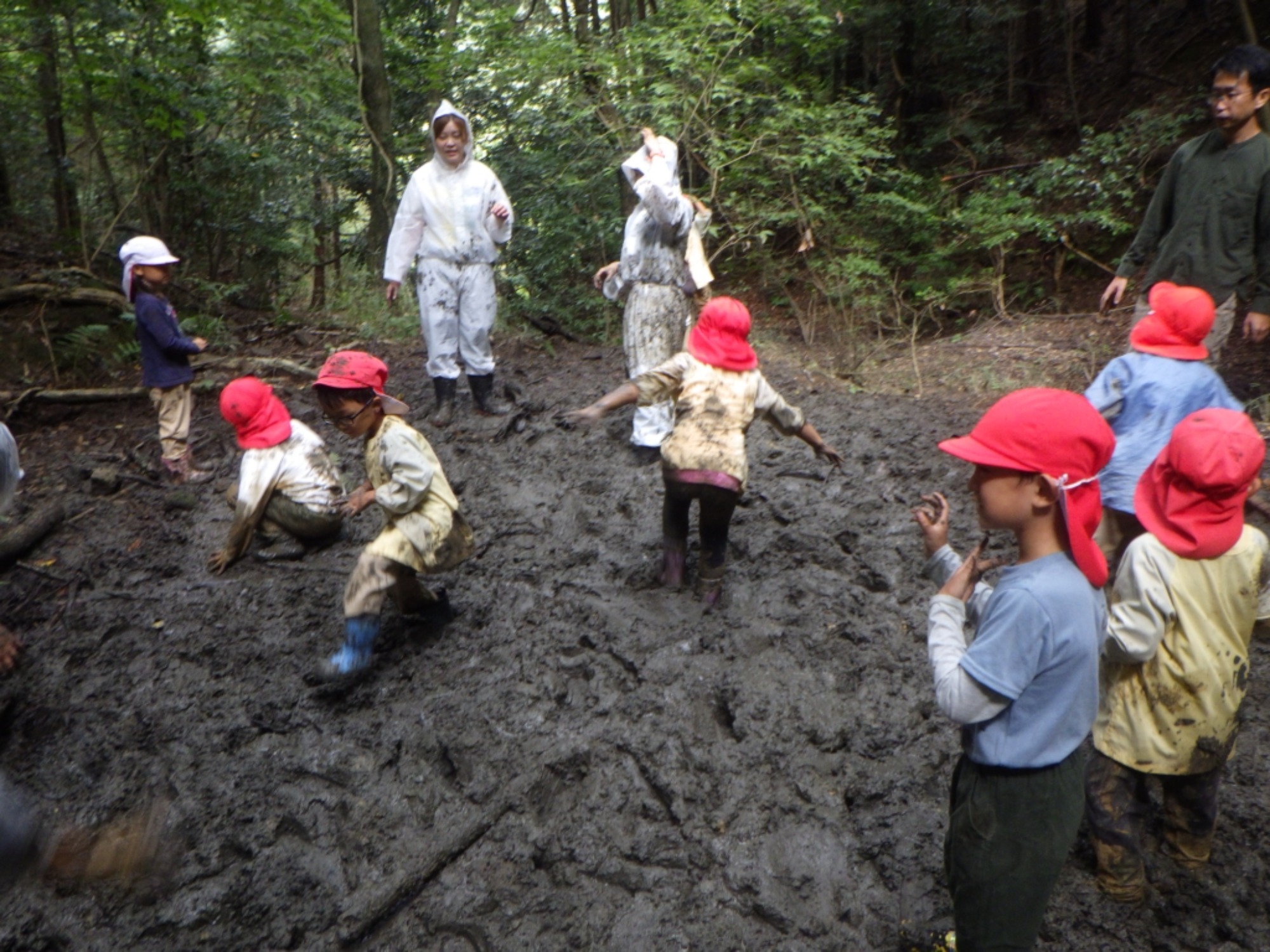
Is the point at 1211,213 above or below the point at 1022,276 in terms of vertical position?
above

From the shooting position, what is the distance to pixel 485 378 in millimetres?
6738

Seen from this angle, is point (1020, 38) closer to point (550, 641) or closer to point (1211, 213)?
point (1211, 213)

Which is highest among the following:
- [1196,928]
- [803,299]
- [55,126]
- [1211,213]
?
[55,126]

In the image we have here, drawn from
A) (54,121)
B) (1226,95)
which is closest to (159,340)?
(1226,95)

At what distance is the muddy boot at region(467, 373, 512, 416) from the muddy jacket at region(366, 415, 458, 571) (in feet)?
9.57

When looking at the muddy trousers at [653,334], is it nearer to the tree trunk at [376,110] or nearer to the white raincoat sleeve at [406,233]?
the white raincoat sleeve at [406,233]

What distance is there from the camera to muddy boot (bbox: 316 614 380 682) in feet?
12.1

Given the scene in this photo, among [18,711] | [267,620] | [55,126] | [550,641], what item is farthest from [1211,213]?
[55,126]

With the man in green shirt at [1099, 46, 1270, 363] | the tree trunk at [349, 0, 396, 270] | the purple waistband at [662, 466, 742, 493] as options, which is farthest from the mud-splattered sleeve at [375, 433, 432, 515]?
the tree trunk at [349, 0, 396, 270]

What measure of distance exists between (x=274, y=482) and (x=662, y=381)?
225 centimetres

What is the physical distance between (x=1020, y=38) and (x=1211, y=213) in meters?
10.2

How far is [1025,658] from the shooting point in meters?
1.84

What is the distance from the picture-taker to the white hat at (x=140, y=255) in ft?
18.4

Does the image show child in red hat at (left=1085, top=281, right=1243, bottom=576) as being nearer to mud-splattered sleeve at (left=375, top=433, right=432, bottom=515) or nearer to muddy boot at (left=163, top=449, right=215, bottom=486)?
mud-splattered sleeve at (left=375, top=433, right=432, bottom=515)
